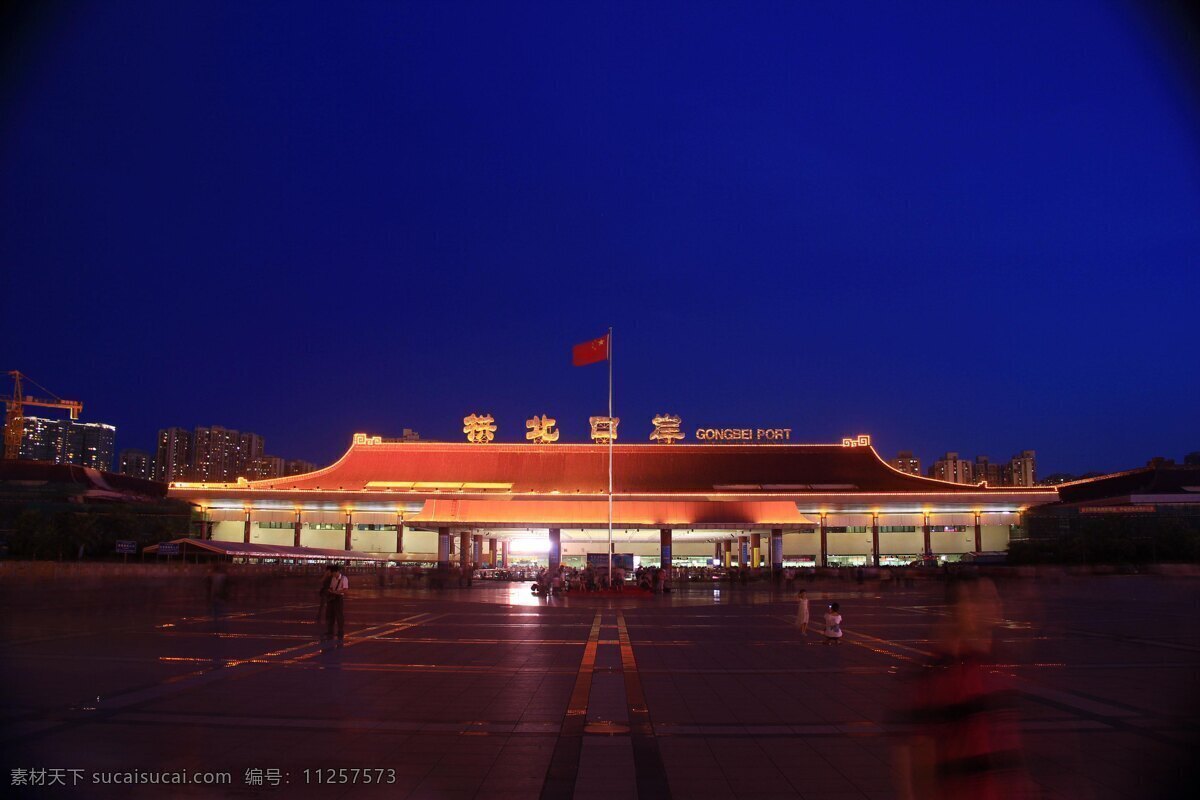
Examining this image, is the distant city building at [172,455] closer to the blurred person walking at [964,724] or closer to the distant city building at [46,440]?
the distant city building at [46,440]

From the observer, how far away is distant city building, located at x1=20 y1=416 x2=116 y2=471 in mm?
153250

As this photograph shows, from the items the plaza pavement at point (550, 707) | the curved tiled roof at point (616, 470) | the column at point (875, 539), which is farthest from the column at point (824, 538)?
the plaza pavement at point (550, 707)

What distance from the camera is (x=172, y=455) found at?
17412cm

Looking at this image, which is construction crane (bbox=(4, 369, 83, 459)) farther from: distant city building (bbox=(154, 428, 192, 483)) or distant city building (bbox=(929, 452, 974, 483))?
distant city building (bbox=(929, 452, 974, 483))

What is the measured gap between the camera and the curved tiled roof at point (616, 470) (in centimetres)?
6956

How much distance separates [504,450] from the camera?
7325 centimetres

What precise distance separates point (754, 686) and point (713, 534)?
63594 mm

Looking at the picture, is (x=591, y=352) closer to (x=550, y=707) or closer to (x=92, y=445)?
(x=550, y=707)

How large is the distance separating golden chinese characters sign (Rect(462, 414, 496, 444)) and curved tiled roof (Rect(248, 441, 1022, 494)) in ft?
5.69

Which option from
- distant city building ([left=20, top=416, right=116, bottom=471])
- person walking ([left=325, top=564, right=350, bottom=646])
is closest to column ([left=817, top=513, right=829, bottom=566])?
person walking ([left=325, top=564, right=350, bottom=646])

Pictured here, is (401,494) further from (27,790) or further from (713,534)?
(27,790)

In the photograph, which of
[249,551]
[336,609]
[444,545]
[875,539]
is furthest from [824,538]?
[336,609]

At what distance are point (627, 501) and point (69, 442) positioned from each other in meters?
141

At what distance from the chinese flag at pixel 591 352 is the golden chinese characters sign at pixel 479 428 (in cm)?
3341
